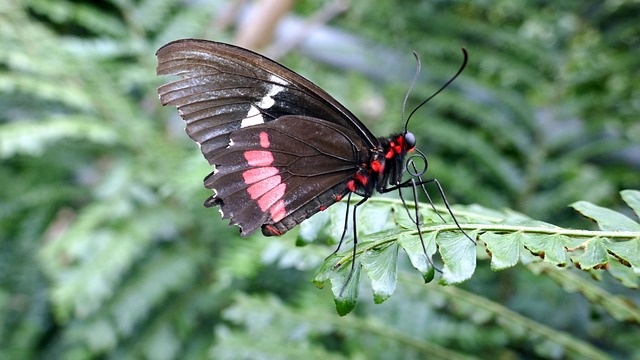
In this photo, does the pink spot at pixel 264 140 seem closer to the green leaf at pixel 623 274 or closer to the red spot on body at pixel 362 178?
the red spot on body at pixel 362 178

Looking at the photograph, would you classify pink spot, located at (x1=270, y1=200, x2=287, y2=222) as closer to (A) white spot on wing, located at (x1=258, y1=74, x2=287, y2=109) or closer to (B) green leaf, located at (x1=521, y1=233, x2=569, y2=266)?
(A) white spot on wing, located at (x1=258, y1=74, x2=287, y2=109)

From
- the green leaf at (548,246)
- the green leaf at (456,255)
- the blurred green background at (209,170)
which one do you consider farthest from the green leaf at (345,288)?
the blurred green background at (209,170)

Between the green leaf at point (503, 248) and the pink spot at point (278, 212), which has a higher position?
the pink spot at point (278, 212)

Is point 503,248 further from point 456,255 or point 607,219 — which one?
point 607,219

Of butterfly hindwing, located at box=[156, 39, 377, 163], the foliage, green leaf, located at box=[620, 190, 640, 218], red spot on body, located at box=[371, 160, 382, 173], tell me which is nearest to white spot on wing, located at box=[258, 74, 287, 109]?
butterfly hindwing, located at box=[156, 39, 377, 163]

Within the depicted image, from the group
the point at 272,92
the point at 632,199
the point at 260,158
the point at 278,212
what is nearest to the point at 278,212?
the point at 278,212

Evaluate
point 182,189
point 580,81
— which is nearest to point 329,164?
point 182,189

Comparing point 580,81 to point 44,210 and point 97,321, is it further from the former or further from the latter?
point 44,210
